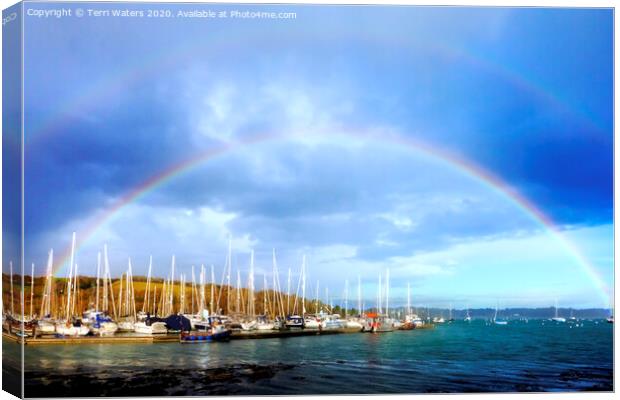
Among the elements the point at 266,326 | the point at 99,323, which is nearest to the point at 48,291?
the point at 99,323

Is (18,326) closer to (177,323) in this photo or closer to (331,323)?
(177,323)

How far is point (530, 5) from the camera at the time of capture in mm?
20062

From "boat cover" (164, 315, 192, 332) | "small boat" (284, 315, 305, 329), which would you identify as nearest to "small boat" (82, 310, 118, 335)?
"boat cover" (164, 315, 192, 332)

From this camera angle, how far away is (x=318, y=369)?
21.2 metres

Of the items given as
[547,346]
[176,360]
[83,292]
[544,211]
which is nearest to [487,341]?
[547,346]

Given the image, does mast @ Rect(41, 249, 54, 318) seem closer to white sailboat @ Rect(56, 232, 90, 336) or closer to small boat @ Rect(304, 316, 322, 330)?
white sailboat @ Rect(56, 232, 90, 336)

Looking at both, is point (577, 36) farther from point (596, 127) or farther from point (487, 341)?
point (487, 341)

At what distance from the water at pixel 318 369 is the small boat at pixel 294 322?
4993mm

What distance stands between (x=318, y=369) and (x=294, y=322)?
33.5 feet

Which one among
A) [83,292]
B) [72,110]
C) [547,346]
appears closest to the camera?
[72,110]

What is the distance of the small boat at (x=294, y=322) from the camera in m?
31.0

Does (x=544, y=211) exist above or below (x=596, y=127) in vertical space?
below

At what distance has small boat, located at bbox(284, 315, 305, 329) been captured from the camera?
31022 mm

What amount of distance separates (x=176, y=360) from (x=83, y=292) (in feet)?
13.6
